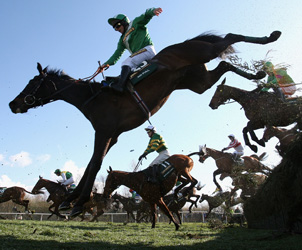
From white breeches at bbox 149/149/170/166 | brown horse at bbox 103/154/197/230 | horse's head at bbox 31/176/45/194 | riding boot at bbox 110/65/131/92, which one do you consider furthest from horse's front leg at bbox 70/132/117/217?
horse's head at bbox 31/176/45/194

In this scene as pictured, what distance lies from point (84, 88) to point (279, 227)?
504 cm

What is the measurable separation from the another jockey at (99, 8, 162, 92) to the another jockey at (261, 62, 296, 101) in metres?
2.24

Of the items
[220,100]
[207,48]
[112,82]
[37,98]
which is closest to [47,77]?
[37,98]

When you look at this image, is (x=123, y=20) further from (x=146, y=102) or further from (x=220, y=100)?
(x=220, y=100)

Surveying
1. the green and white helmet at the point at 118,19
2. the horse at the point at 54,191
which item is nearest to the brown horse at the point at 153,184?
the green and white helmet at the point at 118,19

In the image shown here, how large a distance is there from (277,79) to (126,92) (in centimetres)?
320

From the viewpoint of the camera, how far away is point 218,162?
14148 mm

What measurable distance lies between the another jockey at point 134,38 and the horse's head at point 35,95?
150cm

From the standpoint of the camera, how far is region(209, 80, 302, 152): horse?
5332 millimetres

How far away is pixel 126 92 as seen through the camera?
476cm

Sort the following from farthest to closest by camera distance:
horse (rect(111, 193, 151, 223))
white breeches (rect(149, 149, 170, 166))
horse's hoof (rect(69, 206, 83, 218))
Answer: horse (rect(111, 193, 151, 223)) < white breeches (rect(149, 149, 170, 166)) < horse's hoof (rect(69, 206, 83, 218))

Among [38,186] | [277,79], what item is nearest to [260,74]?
[277,79]

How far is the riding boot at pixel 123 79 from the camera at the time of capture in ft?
15.1

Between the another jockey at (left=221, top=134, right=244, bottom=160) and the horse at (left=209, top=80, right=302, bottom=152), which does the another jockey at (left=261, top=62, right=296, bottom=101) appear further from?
the another jockey at (left=221, top=134, right=244, bottom=160)
